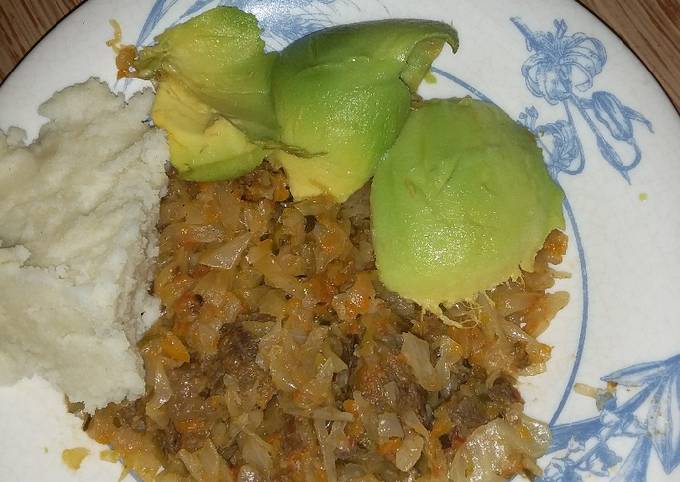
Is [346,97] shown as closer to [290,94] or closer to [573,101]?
[290,94]

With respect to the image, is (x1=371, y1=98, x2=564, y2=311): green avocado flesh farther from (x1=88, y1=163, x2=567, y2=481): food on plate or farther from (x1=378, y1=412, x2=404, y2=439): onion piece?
(x1=378, y1=412, x2=404, y2=439): onion piece

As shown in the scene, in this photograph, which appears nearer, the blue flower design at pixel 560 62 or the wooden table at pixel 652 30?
the blue flower design at pixel 560 62

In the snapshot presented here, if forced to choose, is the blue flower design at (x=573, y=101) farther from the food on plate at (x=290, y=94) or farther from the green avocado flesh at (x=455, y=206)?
the food on plate at (x=290, y=94)

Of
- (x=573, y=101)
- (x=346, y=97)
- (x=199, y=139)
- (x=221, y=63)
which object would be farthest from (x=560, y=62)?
(x=199, y=139)

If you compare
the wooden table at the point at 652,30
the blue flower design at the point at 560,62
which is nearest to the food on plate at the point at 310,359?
the blue flower design at the point at 560,62

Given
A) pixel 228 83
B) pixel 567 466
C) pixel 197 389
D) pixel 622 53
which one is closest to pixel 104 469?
pixel 197 389

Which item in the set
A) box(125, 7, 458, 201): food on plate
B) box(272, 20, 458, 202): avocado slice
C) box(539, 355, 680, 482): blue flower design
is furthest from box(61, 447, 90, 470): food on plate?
box(539, 355, 680, 482): blue flower design

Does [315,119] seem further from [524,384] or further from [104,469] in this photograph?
[104,469]

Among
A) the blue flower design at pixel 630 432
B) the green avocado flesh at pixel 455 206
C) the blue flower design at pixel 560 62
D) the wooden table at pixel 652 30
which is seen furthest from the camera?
the wooden table at pixel 652 30
